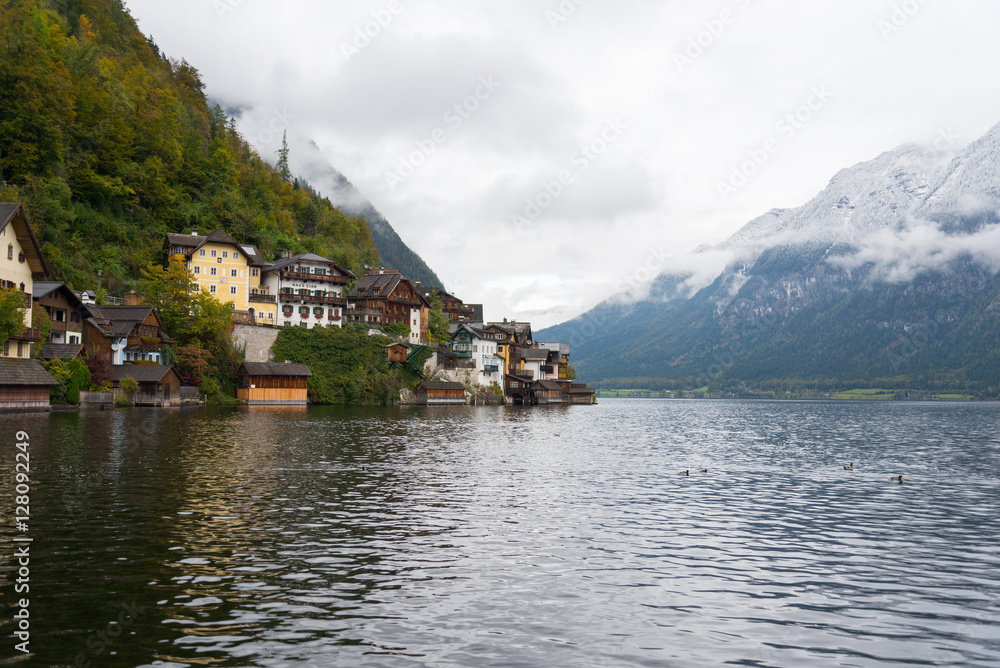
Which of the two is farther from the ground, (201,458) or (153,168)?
(153,168)

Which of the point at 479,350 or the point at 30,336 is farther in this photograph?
the point at 479,350

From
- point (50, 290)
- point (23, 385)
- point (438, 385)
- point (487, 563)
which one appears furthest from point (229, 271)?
point (487, 563)

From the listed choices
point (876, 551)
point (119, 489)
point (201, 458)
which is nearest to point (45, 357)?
point (201, 458)

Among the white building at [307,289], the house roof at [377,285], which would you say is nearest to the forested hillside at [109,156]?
the white building at [307,289]

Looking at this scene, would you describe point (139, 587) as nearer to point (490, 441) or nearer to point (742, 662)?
point (742, 662)

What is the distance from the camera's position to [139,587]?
1641 cm

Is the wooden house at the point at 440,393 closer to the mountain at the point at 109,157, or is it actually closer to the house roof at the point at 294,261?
the house roof at the point at 294,261

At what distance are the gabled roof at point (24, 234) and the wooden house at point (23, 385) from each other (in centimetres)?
1144

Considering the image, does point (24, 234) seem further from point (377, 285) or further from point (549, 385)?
point (549, 385)

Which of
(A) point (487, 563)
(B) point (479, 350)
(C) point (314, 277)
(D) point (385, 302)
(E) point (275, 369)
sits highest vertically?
(C) point (314, 277)

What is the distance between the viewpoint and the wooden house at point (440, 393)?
13600cm

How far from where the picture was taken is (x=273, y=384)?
113000 mm

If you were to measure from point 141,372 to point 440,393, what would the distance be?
60006mm

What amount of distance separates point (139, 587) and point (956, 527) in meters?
27.6
